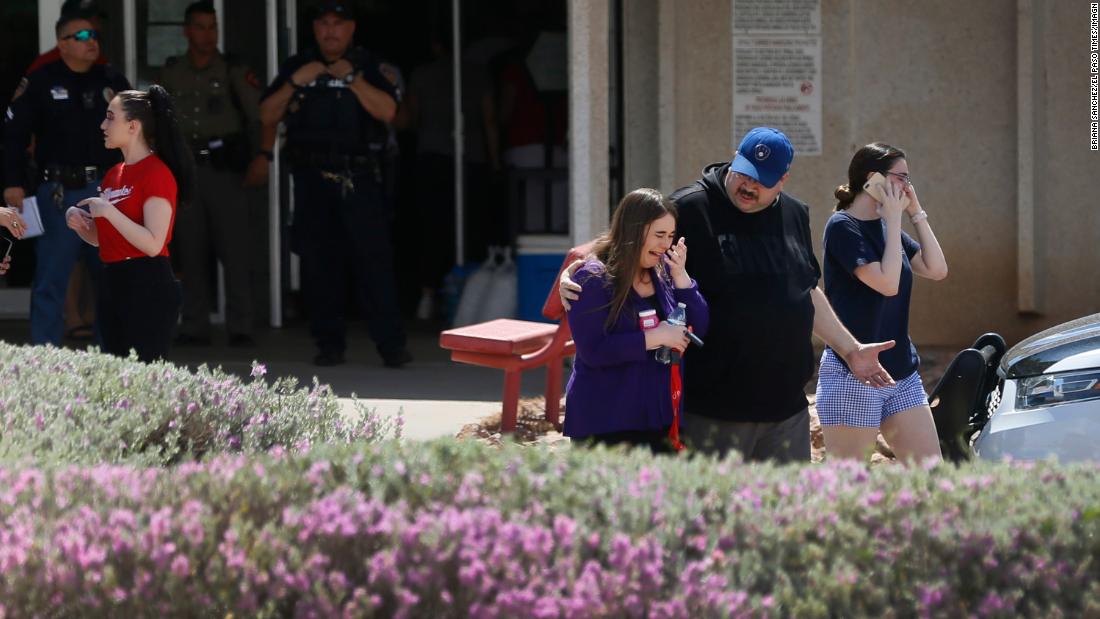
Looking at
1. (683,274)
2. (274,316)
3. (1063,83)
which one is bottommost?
(274,316)

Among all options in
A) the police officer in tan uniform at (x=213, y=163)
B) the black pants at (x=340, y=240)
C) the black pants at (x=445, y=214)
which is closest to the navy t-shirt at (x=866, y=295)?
the black pants at (x=340, y=240)

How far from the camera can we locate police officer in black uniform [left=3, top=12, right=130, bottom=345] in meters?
9.05

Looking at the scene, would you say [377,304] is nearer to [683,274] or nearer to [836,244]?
[836,244]

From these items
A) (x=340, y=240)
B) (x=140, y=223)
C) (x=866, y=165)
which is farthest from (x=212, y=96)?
(x=866, y=165)

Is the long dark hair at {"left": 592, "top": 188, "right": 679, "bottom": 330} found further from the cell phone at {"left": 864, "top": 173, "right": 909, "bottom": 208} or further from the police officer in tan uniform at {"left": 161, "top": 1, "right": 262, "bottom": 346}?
the police officer in tan uniform at {"left": 161, "top": 1, "right": 262, "bottom": 346}

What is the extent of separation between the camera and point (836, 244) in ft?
19.9

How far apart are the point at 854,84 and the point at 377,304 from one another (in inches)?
131

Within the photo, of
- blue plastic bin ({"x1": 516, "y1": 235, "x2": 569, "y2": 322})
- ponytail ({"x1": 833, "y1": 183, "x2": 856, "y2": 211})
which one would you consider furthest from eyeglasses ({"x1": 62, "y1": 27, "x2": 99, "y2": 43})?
ponytail ({"x1": 833, "y1": 183, "x2": 856, "y2": 211})

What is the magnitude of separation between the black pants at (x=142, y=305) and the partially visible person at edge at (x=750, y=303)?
2.27 meters

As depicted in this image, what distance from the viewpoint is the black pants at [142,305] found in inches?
269

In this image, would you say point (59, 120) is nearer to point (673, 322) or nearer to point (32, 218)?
point (32, 218)

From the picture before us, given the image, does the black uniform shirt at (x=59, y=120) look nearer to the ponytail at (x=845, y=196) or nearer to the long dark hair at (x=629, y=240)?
the ponytail at (x=845, y=196)

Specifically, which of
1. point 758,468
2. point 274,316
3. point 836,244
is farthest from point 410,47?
point 758,468

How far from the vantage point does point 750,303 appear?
526cm
